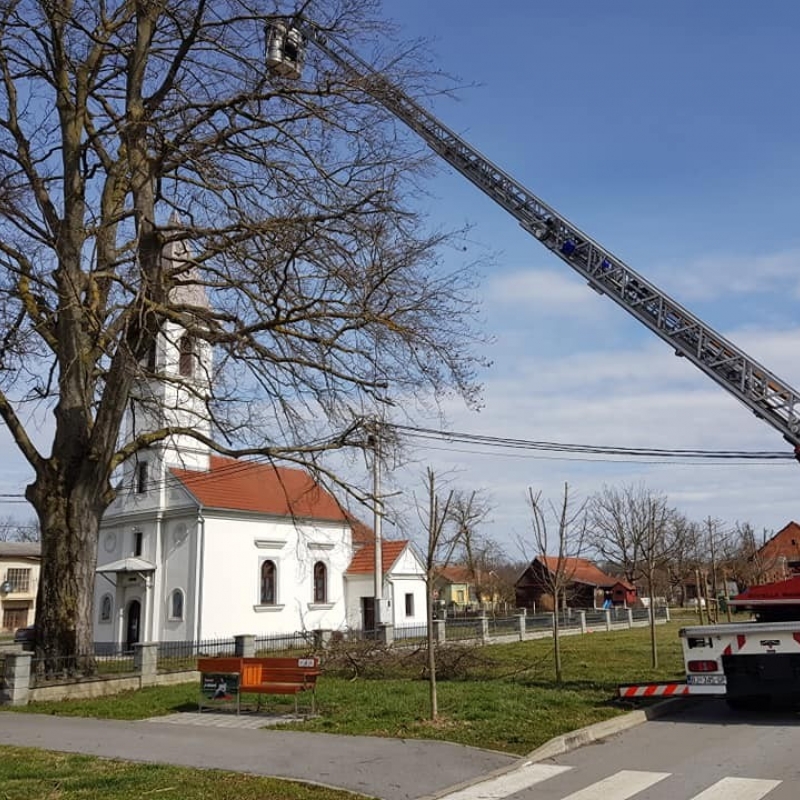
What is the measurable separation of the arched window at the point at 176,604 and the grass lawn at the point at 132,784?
1115 inches

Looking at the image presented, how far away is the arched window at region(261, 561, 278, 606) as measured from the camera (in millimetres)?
39191

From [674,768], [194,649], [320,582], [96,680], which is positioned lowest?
[674,768]

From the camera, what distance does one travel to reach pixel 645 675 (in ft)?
59.1

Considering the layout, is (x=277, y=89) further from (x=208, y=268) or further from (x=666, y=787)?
(x=666, y=787)

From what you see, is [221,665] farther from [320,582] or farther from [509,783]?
[320,582]

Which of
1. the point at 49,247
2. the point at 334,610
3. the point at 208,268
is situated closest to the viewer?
the point at 208,268

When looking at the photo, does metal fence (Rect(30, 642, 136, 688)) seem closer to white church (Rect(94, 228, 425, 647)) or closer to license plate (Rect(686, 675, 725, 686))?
license plate (Rect(686, 675, 725, 686))

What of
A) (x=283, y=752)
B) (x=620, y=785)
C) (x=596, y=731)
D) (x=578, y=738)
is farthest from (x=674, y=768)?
(x=283, y=752)

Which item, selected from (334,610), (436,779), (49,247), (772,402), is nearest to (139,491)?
(334,610)

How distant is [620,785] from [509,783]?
3.56ft

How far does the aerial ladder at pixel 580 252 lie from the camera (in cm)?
1562

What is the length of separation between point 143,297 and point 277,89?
4950 millimetres

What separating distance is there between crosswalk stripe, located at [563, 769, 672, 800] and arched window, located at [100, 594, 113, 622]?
34634 mm

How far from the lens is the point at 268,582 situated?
39.7m
